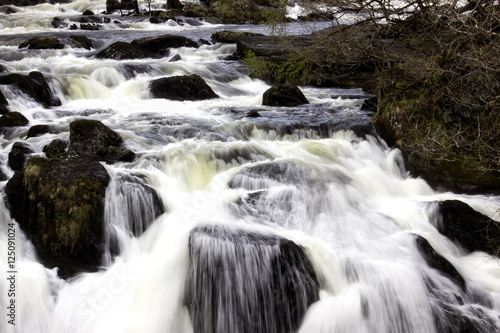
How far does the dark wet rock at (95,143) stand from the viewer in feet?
20.0

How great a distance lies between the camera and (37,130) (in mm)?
7141

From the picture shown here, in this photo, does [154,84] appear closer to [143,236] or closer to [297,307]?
[143,236]

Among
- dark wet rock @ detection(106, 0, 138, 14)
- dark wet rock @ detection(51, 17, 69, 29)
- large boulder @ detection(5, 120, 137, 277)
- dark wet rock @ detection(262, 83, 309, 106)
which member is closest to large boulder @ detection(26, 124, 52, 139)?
large boulder @ detection(5, 120, 137, 277)

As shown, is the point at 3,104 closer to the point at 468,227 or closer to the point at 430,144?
the point at 430,144

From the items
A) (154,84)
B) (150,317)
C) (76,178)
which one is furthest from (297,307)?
(154,84)

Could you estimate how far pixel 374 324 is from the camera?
3.68 meters

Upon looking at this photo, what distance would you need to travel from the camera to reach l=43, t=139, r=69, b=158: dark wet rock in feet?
20.4

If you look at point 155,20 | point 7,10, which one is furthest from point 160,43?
point 7,10

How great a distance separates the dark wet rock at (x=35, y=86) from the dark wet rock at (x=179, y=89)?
2.34m

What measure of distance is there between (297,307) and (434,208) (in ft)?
8.23

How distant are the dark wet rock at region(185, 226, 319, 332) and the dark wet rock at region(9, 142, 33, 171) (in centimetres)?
336

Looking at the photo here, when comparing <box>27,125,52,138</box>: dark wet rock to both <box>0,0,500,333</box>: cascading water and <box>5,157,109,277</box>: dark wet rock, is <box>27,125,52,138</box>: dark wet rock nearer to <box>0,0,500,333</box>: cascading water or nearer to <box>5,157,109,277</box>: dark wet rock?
<box>0,0,500,333</box>: cascading water

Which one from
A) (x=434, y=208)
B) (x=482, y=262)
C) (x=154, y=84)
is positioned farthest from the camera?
(x=154, y=84)

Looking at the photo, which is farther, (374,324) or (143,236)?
(143,236)
